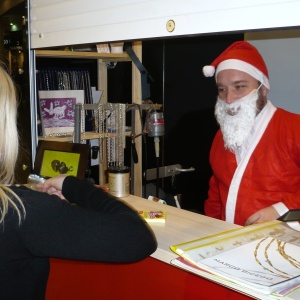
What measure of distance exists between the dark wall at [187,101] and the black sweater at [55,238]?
6.44ft

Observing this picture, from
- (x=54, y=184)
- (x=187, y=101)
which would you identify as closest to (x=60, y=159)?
(x=54, y=184)

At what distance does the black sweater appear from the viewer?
0.78 metres

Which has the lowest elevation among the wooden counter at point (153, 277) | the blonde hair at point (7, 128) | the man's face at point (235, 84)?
the wooden counter at point (153, 277)

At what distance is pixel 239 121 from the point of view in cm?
191

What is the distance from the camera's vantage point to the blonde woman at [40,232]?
780 millimetres

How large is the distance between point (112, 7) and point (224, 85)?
0.80 metres

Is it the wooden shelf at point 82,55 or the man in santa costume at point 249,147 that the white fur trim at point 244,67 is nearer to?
the man in santa costume at point 249,147

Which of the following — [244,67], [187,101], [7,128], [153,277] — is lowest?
[153,277]

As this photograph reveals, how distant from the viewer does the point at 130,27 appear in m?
1.32

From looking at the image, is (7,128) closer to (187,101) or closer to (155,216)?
(155,216)

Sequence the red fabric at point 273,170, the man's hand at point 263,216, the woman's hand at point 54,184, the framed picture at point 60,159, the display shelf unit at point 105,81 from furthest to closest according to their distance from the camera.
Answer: the display shelf unit at point 105,81, the red fabric at point 273,170, the framed picture at point 60,159, the man's hand at point 263,216, the woman's hand at point 54,184

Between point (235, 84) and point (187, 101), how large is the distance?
1.14 meters

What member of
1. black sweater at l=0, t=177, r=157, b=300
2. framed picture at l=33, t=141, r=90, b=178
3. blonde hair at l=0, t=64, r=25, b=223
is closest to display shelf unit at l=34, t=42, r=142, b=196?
framed picture at l=33, t=141, r=90, b=178

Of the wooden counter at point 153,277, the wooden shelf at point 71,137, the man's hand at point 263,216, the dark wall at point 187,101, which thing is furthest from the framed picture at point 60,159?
the dark wall at point 187,101
